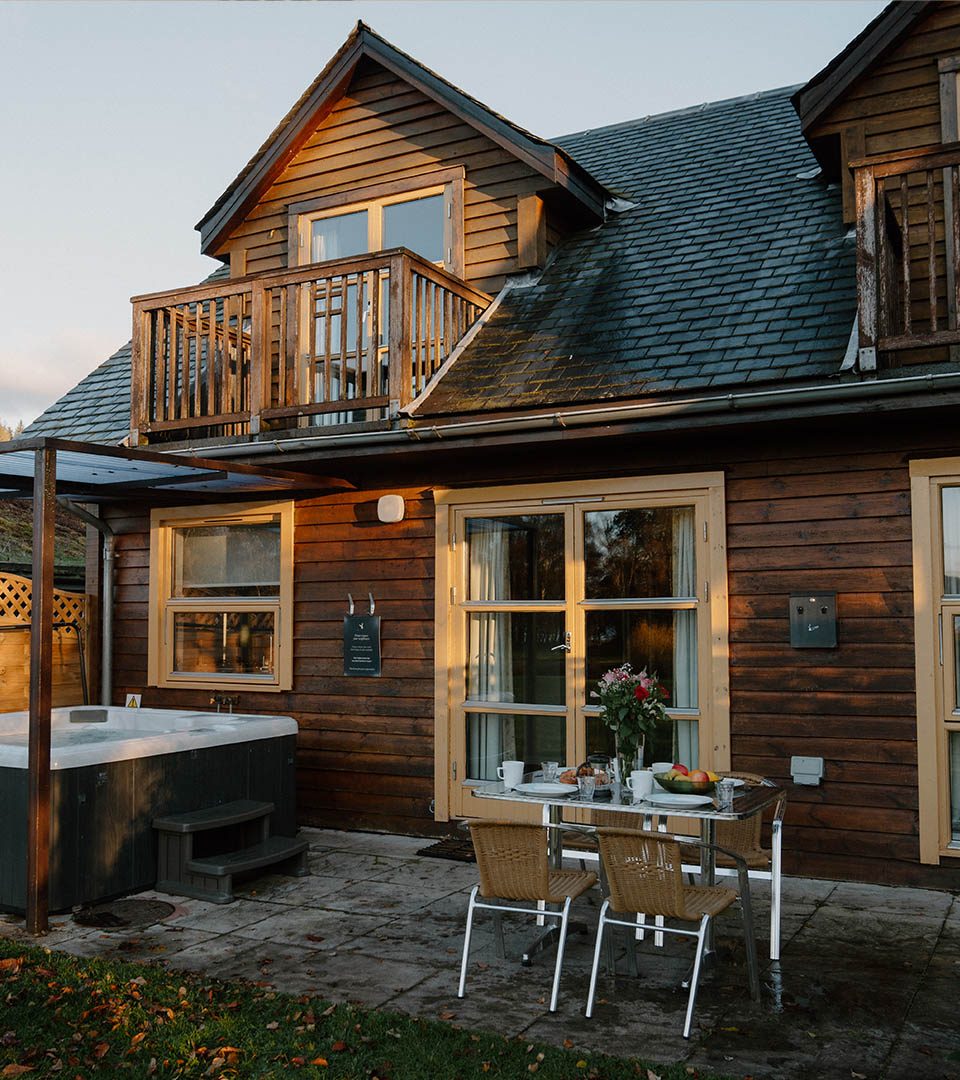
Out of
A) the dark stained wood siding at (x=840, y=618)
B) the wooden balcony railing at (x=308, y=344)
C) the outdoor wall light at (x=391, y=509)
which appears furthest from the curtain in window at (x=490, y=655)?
the wooden balcony railing at (x=308, y=344)

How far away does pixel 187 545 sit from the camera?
830 cm

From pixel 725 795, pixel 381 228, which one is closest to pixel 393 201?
pixel 381 228

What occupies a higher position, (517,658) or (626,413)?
(626,413)

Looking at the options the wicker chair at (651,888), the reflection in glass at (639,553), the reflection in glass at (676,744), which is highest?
the reflection in glass at (639,553)

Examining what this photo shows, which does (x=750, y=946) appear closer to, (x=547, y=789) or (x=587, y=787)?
(x=587, y=787)

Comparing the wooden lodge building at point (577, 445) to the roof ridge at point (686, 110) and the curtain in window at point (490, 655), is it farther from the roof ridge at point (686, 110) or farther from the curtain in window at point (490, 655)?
the roof ridge at point (686, 110)

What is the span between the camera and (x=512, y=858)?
405 centimetres

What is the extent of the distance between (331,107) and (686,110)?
11.4 feet

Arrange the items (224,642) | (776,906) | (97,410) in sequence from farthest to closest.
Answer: (97,410) < (224,642) < (776,906)

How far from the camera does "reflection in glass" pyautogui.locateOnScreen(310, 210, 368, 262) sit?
8500 mm

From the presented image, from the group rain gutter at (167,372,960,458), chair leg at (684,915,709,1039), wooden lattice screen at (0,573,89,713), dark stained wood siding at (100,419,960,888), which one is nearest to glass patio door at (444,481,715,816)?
dark stained wood siding at (100,419,960,888)

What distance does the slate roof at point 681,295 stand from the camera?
6.05 meters

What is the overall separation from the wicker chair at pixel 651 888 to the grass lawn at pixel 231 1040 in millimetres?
512

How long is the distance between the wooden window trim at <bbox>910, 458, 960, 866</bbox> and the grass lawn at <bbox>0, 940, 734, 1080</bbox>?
2.74 m
